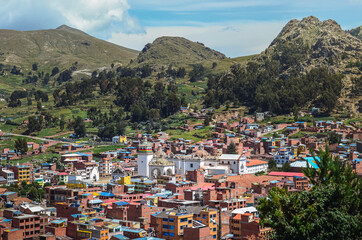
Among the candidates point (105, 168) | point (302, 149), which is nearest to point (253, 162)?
point (302, 149)

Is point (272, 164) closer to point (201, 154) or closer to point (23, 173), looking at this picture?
point (201, 154)

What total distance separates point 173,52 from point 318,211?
137006 mm

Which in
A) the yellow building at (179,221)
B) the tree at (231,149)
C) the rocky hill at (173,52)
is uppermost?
the rocky hill at (173,52)

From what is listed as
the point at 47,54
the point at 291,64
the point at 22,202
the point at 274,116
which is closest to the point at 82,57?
the point at 47,54

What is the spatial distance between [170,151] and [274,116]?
20.1 m

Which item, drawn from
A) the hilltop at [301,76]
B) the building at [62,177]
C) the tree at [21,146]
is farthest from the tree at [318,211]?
the hilltop at [301,76]

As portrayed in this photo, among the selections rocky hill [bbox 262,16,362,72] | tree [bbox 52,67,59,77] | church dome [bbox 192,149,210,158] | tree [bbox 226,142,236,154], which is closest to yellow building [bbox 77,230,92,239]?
church dome [bbox 192,149,210,158]

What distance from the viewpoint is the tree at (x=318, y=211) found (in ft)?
68.8

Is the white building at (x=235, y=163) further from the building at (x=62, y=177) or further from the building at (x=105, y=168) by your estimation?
the building at (x=62, y=177)

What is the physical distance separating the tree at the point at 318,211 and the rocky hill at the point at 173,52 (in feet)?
382

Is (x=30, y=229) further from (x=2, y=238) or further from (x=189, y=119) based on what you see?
(x=189, y=119)

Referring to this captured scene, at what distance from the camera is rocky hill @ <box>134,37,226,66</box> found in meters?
146

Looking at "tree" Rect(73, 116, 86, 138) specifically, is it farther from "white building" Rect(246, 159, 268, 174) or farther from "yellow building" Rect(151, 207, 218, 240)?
"yellow building" Rect(151, 207, 218, 240)

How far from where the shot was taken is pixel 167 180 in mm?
52938
